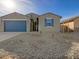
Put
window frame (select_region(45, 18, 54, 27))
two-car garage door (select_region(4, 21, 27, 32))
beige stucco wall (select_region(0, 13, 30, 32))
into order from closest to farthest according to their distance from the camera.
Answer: window frame (select_region(45, 18, 54, 27)) → beige stucco wall (select_region(0, 13, 30, 32)) → two-car garage door (select_region(4, 21, 27, 32))

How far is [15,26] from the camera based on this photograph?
2942cm

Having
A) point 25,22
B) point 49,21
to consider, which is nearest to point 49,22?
point 49,21

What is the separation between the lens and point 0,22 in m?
28.6

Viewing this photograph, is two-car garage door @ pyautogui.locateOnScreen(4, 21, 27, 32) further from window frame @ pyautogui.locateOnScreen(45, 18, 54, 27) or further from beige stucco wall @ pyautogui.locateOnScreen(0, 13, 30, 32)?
window frame @ pyautogui.locateOnScreen(45, 18, 54, 27)

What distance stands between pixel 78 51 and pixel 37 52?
302 centimetres

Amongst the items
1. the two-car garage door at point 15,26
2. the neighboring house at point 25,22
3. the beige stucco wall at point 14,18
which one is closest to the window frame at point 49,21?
the neighboring house at point 25,22

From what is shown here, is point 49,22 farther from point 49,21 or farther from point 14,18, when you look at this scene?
point 14,18

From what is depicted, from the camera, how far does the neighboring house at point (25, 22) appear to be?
1115 inches

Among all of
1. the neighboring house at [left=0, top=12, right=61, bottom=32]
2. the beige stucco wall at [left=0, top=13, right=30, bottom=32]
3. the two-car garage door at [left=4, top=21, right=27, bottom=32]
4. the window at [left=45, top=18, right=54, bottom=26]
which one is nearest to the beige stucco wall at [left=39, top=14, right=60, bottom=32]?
the neighboring house at [left=0, top=12, right=61, bottom=32]

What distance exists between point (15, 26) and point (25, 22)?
2075 millimetres

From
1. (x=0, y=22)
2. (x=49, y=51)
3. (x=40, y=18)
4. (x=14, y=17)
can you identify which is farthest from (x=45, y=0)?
(x=49, y=51)

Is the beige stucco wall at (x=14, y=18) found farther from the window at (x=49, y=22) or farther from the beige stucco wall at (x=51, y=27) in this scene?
the window at (x=49, y=22)

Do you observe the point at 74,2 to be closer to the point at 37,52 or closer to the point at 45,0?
the point at 45,0

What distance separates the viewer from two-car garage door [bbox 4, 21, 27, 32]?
95.3ft
